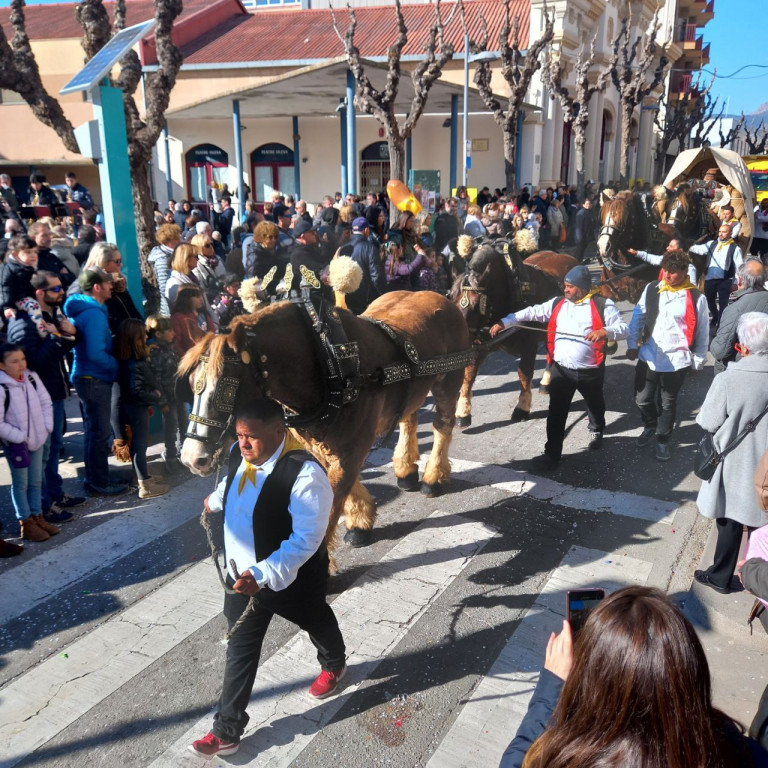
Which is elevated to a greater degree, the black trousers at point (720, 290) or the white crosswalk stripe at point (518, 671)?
the black trousers at point (720, 290)

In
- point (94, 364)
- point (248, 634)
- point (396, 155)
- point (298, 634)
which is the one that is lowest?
point (298, 634)

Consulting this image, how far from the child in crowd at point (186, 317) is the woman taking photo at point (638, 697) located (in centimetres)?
489

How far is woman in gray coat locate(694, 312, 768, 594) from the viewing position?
3.84 m

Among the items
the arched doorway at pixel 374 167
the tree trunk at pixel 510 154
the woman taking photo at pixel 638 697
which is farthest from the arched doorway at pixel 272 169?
the woman taking photo at pixel 638 697

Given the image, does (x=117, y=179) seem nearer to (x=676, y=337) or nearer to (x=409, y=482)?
(x=409, y=482)

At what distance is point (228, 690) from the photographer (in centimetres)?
297

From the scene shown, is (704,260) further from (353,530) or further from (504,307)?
(353,530)

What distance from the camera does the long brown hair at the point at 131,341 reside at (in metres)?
5.54

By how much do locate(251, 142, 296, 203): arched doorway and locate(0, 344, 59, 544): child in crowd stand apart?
88.4 feet

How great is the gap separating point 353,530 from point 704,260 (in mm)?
8014

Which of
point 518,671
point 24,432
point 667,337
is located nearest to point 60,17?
point 24,432

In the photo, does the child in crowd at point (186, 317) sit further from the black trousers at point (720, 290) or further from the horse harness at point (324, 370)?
the black trousers at point (720, 290)

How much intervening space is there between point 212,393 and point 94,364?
2.90 m

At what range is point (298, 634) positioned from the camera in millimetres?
3936
